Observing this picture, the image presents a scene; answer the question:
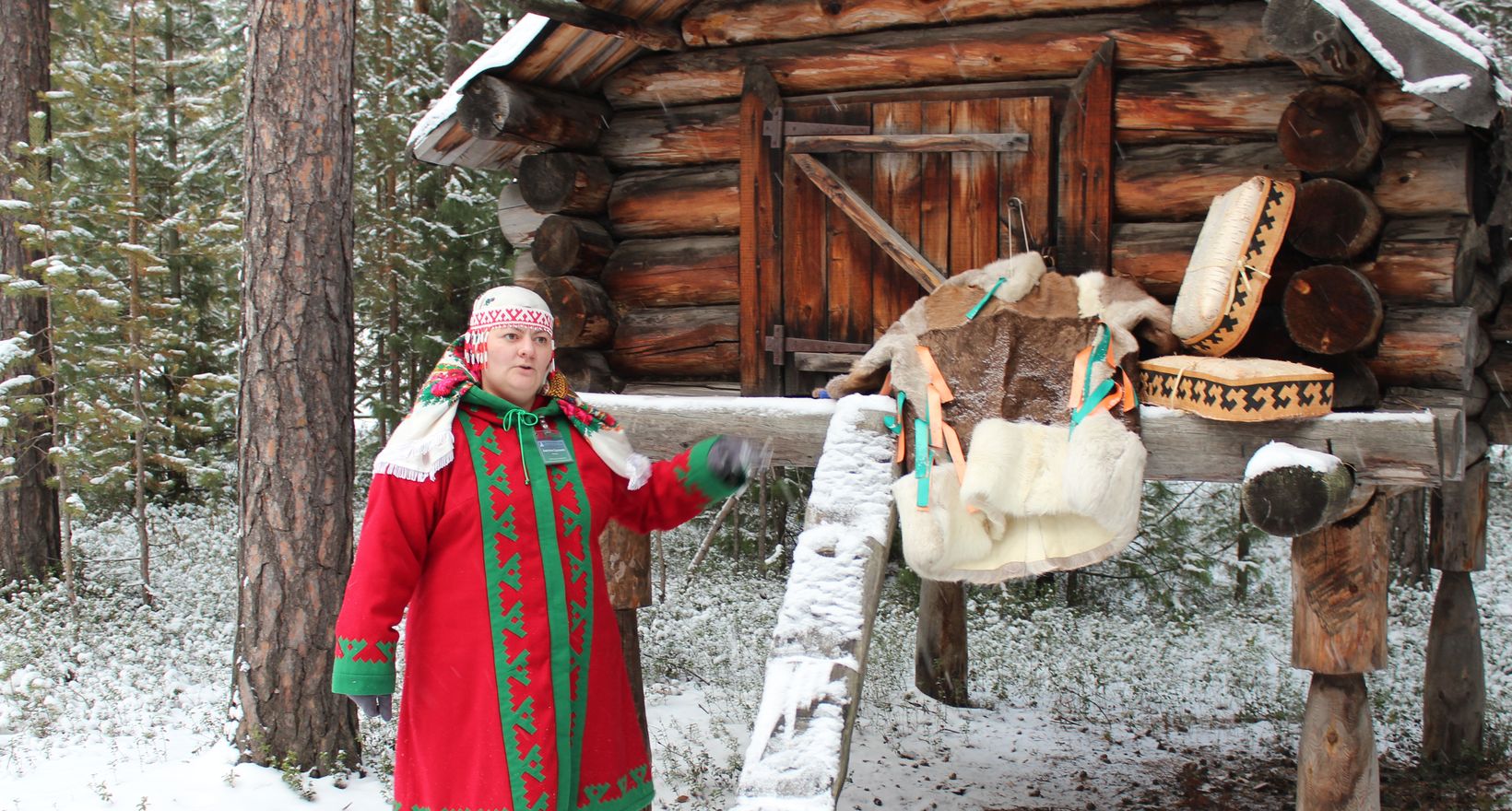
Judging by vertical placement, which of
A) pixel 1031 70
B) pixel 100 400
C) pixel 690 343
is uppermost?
pixel 1031 70

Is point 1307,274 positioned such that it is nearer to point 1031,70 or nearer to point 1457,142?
point 1457,142

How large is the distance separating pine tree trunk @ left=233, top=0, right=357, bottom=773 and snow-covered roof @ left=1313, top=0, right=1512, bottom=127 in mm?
4558

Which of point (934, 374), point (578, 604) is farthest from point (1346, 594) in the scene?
point (578, 604)

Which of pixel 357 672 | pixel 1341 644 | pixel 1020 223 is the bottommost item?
pixel 1341 644

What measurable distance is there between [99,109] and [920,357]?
26.7 feet

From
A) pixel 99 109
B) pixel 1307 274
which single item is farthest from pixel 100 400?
pixel 1307 274

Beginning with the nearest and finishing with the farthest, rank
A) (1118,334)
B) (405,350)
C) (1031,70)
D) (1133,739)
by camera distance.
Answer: (1118,334)
(1031,70)
(1133,739)
(405,350)

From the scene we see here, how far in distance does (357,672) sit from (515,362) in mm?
904

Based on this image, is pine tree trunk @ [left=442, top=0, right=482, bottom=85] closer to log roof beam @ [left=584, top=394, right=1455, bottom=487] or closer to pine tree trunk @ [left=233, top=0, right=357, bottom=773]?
pine tree trunk @ [left=233, top=0, right=357, bottom=773]

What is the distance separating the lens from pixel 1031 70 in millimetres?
5781

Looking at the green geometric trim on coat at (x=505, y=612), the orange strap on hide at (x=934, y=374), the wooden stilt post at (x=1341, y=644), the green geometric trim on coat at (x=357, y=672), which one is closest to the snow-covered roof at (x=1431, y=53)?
the wooden stilt post at (x=1341, y=644)

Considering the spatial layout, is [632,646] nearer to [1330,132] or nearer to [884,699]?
[884,699]

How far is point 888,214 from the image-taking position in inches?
240

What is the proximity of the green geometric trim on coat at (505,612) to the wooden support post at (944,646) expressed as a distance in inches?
230
